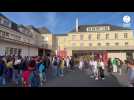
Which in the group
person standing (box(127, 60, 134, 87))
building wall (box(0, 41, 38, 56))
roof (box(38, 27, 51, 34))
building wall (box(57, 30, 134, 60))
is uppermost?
roof (box(38, 27, 51, 34))

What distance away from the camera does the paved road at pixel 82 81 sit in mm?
9727

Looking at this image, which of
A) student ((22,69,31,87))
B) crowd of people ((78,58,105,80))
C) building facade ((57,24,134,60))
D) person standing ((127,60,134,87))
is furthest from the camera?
crowd of people ((78,58,105,80))

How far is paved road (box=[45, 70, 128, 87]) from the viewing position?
383 inches

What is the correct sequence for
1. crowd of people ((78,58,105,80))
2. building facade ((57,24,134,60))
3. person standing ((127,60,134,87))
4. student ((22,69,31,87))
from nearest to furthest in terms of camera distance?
1. person standing ((127,60,134,87))
2. student ((22,69,31,87))
3. building facade ((57,24,134,60))
4. crowd of people ((78,58,105,80))

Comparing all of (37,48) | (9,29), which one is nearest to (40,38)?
(37,48)

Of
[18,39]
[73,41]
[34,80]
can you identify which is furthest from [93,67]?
[18,39]

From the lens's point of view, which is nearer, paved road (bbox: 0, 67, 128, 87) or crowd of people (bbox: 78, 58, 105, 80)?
paved road (bbox: 0, 67, 128, 87)

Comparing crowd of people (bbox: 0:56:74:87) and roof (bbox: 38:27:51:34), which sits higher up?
roof (bbox: 38:27:51:34)

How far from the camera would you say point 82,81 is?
9820mm

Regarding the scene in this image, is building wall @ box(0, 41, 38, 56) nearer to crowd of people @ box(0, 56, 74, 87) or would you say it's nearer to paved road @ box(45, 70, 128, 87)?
crowd of people @ box(0, 56, 74, 87)

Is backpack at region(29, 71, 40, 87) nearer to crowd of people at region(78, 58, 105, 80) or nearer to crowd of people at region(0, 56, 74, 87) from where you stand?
crowd of people at region(0, 56, 74, 87)

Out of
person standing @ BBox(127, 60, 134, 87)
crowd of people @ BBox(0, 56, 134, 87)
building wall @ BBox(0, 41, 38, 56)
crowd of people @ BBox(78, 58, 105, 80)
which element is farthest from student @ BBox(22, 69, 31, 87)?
person standing @ BBox(127, 60, 134, 87)

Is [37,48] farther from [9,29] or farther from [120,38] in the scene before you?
[120,38]
